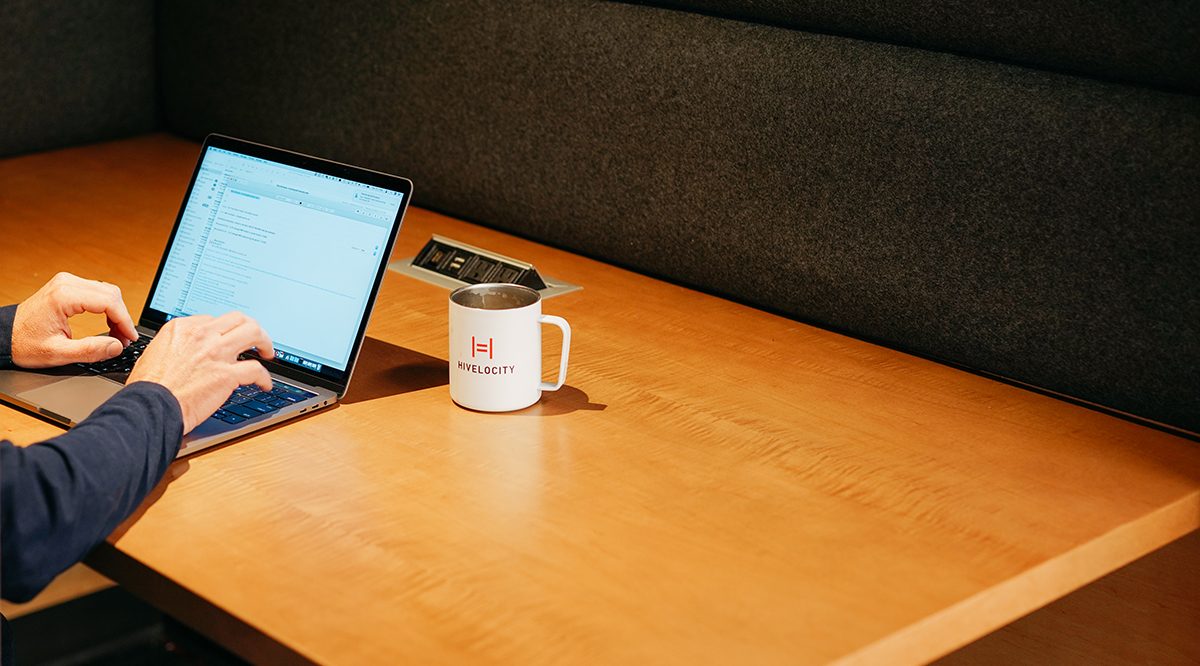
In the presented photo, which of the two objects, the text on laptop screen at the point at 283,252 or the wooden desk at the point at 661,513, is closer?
the wooden desk at the point at 661,513

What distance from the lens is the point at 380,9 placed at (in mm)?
1502

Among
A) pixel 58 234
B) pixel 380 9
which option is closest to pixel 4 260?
pixel 58 234

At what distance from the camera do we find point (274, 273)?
941 millimetres

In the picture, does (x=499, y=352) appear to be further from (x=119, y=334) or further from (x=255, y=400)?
(x=119, y=334)

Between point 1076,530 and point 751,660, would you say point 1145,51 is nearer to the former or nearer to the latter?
point 1076,530

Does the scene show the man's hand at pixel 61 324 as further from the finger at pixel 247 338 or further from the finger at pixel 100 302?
the finger at pixel 247 338

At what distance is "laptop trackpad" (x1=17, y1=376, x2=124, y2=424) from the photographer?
2.83 feet

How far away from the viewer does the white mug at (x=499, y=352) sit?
86cm

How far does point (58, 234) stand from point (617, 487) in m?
0.95

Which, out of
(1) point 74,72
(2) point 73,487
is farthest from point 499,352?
(1) point 74,72

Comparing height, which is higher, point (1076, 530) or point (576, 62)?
point (576, 62)

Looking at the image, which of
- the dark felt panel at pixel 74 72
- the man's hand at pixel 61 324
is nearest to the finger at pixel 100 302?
the man's hand at pixel 61 324

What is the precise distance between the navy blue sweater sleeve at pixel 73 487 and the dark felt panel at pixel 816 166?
65 centimetres

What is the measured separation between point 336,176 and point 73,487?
14.0 inches
